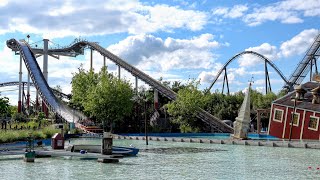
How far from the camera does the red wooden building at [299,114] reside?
45.7 m

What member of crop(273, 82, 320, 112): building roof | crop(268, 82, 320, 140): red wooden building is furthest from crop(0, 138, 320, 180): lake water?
crop(273, 82, 320, 112): building roof

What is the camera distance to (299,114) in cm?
4694

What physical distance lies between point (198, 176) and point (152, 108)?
53577mm

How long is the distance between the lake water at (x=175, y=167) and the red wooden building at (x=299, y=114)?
11.9m

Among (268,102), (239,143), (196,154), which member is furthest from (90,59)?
(196,154)

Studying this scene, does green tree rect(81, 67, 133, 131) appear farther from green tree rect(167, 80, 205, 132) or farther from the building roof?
the building roof

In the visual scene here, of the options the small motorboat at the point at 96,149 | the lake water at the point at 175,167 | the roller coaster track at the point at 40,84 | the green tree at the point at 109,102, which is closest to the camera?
the lake water at the point at 175,167

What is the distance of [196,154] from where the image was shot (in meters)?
35.2

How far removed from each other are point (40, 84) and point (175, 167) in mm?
51432

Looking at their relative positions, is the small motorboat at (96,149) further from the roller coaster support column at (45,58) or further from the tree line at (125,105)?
the roller coaster support column at (45,58)

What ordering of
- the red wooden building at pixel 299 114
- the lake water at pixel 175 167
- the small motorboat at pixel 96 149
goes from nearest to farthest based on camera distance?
the lake water at pixel 175 167
the small motorboat at pixel 96 149
the red wooden building at pixel 299 114

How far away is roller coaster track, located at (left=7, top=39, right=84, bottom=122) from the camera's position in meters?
68.6

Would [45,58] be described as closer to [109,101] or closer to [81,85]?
[81,85]

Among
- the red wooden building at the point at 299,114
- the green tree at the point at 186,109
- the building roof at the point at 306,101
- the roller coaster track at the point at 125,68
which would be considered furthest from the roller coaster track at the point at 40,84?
the building roof at the point at 306,101
